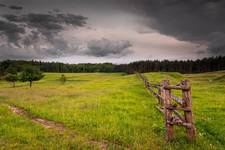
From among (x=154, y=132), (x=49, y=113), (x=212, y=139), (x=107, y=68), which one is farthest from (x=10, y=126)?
(x=107, y=68)

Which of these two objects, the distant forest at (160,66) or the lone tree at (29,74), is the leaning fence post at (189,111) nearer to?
the lone tree at (29,74)

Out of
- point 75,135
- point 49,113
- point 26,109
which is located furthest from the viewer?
point 26,109

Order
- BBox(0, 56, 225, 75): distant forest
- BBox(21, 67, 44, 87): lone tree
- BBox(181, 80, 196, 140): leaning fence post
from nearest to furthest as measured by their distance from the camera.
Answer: BBox(181, 80, 196, 140): leaning fence post < BBox(21, 67, 44, 87): lone tree < BBox(0, 56, 225, 75): distant forest

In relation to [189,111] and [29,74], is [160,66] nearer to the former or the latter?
[29,74]

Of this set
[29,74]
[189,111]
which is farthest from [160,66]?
[189,111]

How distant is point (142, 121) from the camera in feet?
48.4

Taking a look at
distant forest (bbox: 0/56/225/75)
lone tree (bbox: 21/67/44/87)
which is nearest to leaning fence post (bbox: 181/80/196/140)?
lone tree (bbox: 21/67/44/87)

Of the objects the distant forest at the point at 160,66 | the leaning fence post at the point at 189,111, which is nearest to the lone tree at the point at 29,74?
the distant forest at the point at 160,66

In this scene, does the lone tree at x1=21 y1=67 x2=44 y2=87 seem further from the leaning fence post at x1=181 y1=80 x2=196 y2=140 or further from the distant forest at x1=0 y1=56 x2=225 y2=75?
the leaning fence post at x1=181 y1=80 x2=196 y2=140

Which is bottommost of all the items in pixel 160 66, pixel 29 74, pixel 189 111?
pixel 29 74

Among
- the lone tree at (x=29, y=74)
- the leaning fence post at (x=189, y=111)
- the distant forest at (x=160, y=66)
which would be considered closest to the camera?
the leaning fence post at (x=189, y=111)

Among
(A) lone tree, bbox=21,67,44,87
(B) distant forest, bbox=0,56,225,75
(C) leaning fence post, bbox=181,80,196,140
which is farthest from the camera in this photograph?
(B) distant forest, bbox=0,56,225,75

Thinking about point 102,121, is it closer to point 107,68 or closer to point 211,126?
point 211,126

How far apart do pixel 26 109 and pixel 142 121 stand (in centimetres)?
1165
